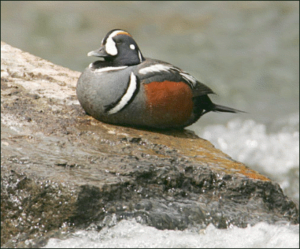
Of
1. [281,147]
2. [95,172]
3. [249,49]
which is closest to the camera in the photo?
[95,172]

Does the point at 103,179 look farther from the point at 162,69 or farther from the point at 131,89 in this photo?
the point at 162,69

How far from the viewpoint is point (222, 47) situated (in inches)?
429

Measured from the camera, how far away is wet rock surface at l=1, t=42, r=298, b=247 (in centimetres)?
364

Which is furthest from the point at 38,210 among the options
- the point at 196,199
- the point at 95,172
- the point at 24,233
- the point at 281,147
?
the point at 281,147

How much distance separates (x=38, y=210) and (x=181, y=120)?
180 centimetres

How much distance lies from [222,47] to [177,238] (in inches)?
296

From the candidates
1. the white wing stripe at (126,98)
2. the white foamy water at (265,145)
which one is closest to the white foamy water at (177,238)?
the white wing stripe at (126,98)

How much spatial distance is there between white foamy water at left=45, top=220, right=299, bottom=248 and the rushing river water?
3.04 metres

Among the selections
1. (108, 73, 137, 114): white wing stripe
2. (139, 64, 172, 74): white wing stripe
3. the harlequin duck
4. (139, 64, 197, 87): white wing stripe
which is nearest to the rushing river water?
(139, 64, 197, 87): white wing stripe

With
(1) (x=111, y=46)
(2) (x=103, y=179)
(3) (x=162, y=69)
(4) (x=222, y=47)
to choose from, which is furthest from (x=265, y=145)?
A: (2) (x=103, y=179)

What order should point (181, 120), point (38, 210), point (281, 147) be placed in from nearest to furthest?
point (38, 210) → point (181, 120) → point (281, 147)

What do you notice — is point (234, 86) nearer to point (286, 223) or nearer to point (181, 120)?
point (181, 120)

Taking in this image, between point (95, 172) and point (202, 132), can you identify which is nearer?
point (95, 172)

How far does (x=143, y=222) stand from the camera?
151 inches
